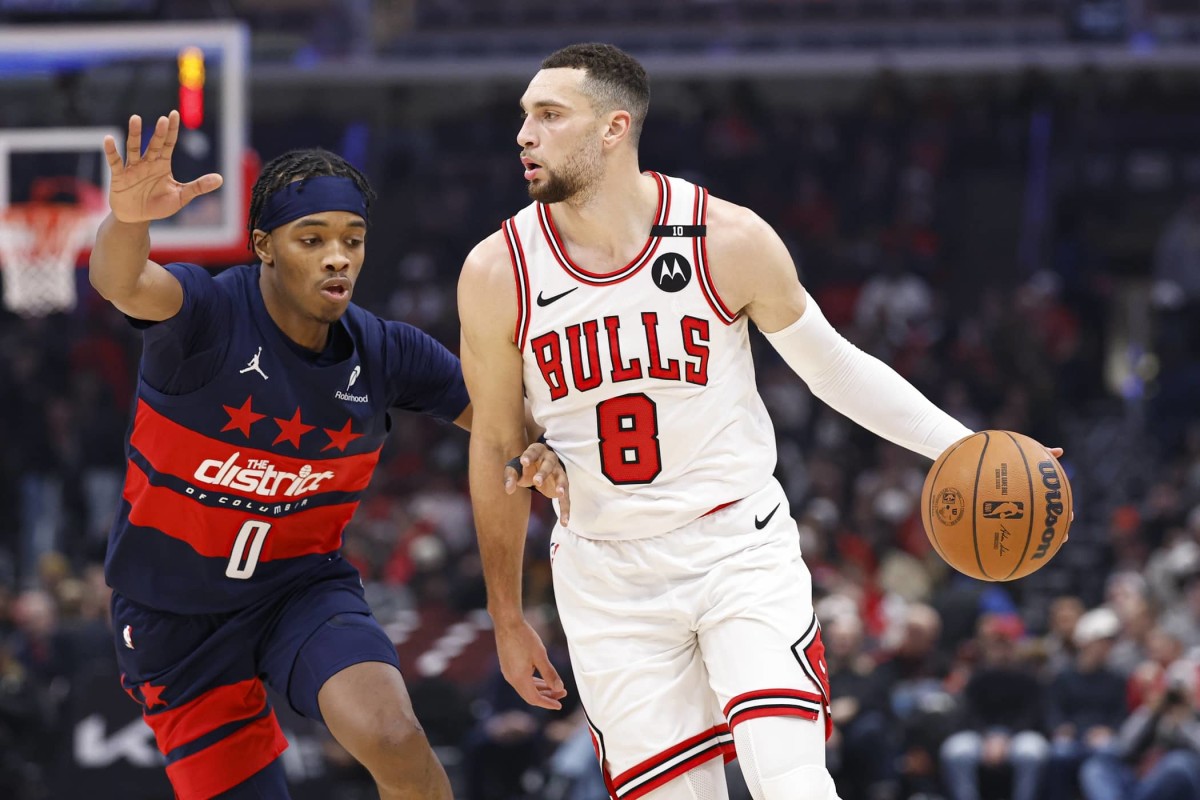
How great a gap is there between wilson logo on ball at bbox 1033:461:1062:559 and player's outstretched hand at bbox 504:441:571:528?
1.45 meters

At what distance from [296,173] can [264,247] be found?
0.26 metres

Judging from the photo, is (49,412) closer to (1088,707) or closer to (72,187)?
(72,187)

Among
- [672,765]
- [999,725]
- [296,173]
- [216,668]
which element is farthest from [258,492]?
[999,725]

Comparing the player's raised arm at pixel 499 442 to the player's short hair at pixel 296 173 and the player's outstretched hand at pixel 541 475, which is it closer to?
the player's outstretched hand at pixel 541 475

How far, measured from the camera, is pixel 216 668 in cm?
507

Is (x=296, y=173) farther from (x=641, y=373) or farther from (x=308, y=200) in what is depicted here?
(x=641, y=373)

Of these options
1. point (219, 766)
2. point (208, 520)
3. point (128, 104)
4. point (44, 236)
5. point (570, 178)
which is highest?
point (128, 104)

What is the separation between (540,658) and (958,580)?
872cm

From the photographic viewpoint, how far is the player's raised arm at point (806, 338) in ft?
15.5

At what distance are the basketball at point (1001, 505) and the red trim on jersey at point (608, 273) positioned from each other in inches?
44.5

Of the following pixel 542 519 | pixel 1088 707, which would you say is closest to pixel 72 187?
pixel 542 519

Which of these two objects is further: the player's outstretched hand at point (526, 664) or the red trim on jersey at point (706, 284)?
the player's outstretched hand at point (526, 664)

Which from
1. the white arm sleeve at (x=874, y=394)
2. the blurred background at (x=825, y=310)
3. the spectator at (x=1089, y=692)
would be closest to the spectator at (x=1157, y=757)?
the blurred background at (x=825, y=310)

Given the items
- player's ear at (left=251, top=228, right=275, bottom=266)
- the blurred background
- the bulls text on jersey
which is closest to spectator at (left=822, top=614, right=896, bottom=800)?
the blurred background
